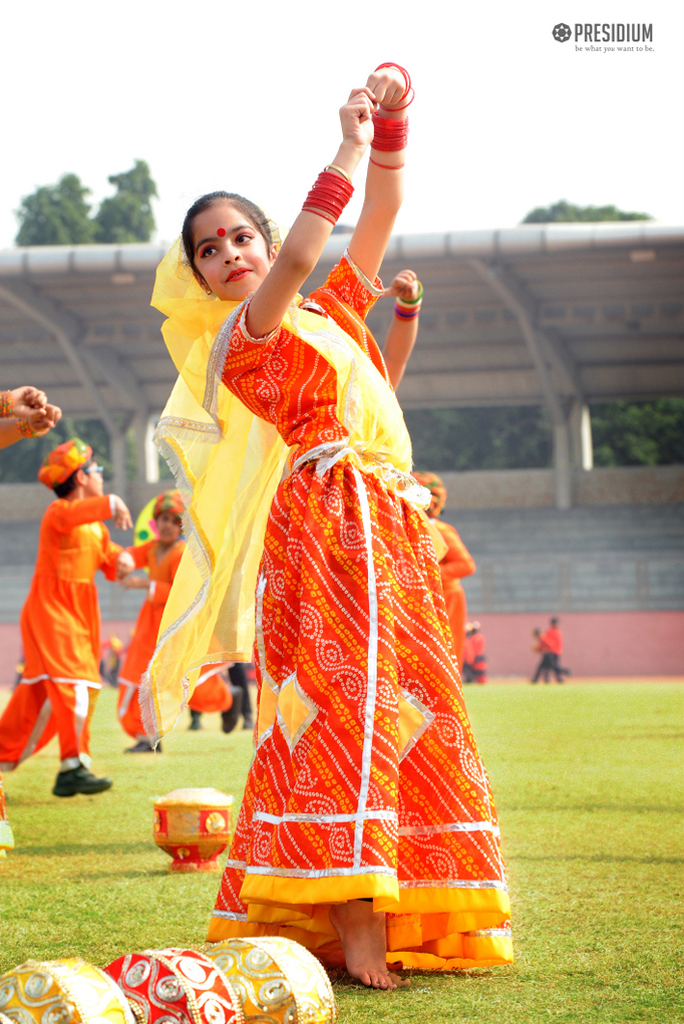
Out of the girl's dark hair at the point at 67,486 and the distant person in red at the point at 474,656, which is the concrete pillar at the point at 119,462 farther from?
the girl's dark hair at the point at 67,486

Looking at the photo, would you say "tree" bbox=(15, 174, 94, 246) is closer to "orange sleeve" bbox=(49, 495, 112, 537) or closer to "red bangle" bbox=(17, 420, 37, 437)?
"orange sleeve" bbox=(49, 495, 112, 537)

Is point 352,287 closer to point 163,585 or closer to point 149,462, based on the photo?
point 163,585

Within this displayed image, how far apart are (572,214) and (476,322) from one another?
20.7 m

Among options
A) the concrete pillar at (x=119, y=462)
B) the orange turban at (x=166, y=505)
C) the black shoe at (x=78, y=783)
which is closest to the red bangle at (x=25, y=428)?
the black shoe at (x=78, y=783)

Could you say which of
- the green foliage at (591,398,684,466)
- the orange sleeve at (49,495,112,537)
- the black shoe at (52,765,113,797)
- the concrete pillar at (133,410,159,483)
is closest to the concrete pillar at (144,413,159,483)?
the concrete pillar at (133,410,159,483)

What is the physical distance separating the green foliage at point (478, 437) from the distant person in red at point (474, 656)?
58.6 ft

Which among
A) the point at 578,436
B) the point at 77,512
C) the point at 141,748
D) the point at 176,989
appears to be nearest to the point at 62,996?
the point at 176,989

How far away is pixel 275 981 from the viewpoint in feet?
5.44

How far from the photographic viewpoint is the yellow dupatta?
2662 millimetres

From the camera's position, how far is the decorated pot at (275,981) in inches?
64.2

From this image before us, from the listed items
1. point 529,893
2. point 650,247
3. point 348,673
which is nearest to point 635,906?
point 529,893

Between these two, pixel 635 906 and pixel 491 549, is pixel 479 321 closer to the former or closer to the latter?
pixel 491 549

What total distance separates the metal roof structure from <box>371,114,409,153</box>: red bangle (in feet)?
63.5

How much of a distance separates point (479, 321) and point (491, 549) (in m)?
4.95
